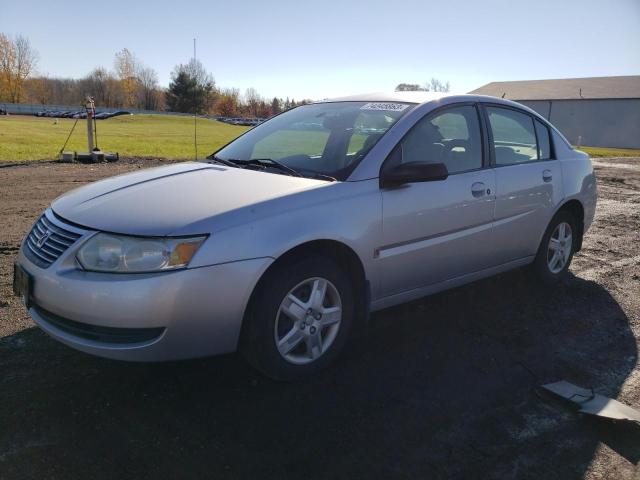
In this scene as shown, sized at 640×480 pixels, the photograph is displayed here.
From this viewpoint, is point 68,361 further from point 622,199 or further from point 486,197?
point 622,199

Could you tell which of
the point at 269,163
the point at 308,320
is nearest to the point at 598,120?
the point at 269,163

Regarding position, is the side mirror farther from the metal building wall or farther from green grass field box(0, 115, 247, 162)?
the metal building wall

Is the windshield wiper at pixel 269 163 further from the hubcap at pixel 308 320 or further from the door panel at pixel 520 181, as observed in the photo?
the door panel at pixel 520 181

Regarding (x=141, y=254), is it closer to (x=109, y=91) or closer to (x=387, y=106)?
(x=387, y=106)

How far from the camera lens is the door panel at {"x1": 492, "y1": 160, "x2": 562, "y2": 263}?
4.42 meters

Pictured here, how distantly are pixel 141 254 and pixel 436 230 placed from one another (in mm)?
2059

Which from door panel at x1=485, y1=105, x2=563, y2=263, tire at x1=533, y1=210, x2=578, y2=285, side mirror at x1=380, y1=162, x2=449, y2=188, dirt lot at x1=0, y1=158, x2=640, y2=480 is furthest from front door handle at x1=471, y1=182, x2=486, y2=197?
tire at x1=533, y1=210, x2=578, y2=285

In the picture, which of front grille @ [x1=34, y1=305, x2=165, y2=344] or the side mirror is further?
the side mirror

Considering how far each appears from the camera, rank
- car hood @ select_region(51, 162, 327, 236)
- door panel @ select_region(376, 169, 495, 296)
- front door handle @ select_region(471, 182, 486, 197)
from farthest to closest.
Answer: front door handle @ select_region(471, 182, 486, 197) → door panel @ select_region(376, 169, 495, 296) → car hood @ select_region(51, 162, 327, 236)

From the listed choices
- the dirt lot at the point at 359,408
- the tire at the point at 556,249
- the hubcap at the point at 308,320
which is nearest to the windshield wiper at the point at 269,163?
the hubcap at the point at 308,320

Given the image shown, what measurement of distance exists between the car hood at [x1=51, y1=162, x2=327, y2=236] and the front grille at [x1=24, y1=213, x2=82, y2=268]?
9 centimetres

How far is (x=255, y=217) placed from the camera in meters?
2.97

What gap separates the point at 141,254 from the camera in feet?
9.14

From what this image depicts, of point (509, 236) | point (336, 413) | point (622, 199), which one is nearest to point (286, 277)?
point (336, 413)
